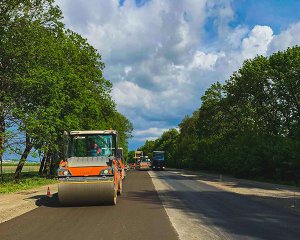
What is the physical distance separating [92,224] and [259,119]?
120 ft

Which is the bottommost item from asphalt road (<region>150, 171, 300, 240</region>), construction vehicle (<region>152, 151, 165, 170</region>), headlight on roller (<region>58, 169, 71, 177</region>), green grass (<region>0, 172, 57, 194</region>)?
asphalt road (<region>150, 171, 300, 240</region>)

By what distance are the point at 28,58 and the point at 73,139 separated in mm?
14098

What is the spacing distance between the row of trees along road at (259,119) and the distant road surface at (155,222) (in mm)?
18356

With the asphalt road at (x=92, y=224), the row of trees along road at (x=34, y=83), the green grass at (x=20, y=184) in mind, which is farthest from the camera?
the row of trees along road at (x=34, y=83)

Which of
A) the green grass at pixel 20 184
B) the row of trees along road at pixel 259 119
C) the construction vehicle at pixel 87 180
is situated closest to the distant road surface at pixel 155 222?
the construction vehicle at pixel 87 180

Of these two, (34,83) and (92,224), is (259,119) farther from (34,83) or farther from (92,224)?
(92,224)

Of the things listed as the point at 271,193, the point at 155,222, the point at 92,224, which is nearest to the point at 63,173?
the point at 92,224

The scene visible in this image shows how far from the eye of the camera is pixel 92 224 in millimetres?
10398

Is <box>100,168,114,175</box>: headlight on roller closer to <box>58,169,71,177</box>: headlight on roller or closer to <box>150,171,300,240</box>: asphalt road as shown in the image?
<box>58,169,71,177</box>: headlight on roller

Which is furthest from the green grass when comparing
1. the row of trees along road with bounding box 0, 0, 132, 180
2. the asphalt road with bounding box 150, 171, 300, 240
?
the asphalt road with bounding box 150, 171, 300, 240

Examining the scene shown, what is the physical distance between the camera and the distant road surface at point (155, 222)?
897cm

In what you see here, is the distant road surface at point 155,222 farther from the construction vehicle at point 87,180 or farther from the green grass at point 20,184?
the green grass at point 20,184

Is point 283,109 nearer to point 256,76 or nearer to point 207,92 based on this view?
point 256,76

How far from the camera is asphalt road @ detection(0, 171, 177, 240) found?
352 inches
